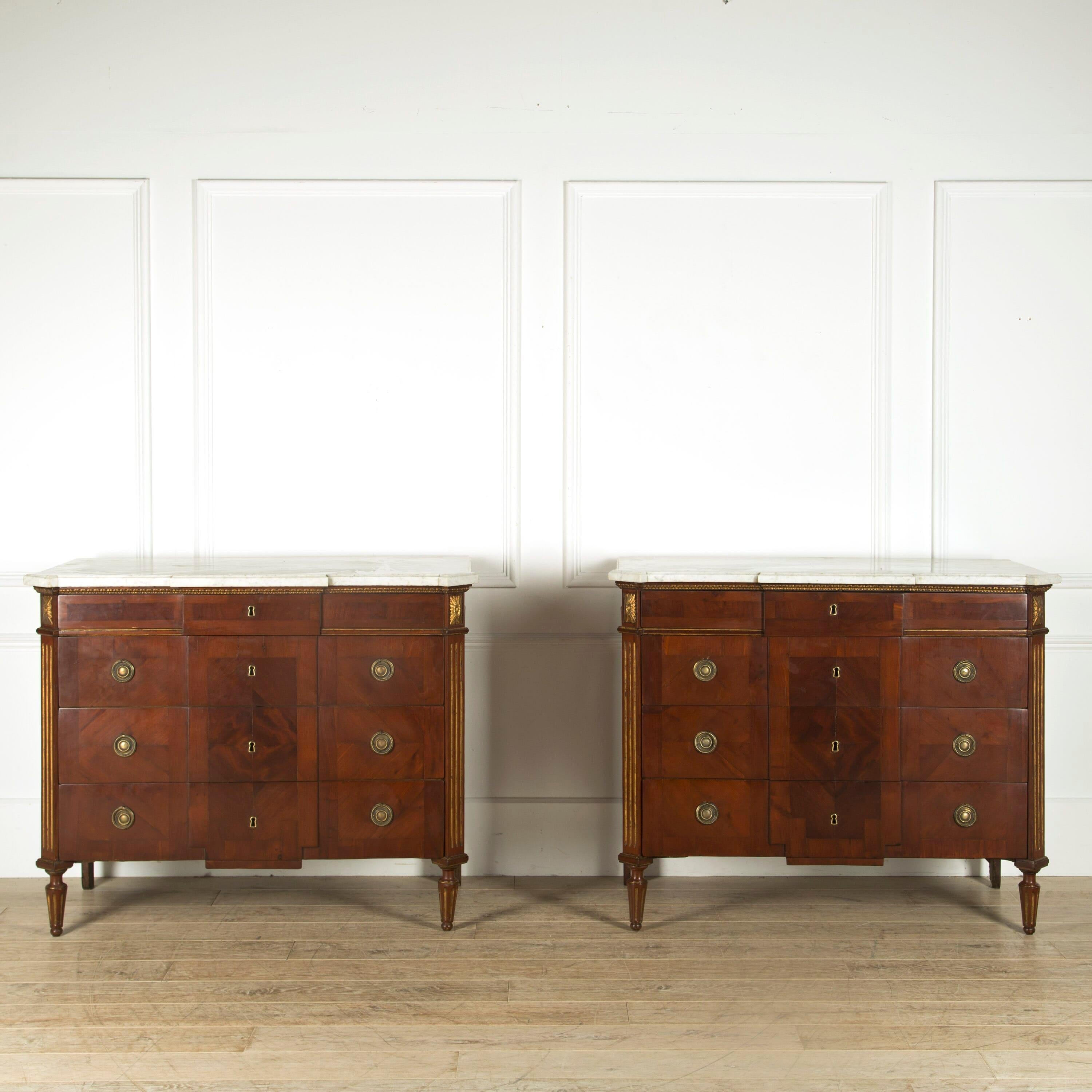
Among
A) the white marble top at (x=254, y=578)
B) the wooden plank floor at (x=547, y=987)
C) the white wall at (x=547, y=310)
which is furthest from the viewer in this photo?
the white wall at (x=547, y=310)

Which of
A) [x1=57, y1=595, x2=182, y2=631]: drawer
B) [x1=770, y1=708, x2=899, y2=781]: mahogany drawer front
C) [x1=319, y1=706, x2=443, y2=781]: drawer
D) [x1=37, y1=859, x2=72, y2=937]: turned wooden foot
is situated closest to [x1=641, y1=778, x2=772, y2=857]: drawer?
[x1=770, y1=708, x2=899, y2=781]: mahogany drawer front

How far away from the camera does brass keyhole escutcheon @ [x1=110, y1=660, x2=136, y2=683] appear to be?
2688 millimetres

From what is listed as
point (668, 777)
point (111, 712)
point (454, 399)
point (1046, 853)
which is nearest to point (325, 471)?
point (454, 399)

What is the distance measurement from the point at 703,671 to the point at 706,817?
16.7 inches

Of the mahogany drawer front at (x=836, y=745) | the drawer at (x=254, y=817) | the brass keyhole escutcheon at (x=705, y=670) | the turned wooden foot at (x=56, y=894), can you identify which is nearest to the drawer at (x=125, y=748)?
the drawer at (x=254, y=817)

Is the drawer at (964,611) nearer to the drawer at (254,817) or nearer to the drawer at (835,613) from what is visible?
the drawer at (835,613)

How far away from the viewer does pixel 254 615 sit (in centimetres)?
268

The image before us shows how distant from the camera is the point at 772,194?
3.22 metres

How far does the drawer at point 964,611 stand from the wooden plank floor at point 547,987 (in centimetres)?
91

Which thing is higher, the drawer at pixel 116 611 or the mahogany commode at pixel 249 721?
the drawer at pixel 116 611

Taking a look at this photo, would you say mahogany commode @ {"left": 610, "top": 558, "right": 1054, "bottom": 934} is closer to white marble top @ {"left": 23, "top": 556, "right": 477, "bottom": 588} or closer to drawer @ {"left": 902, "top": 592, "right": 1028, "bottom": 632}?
drawer @ {"left": 902, "top": 592, "right": 1028, "bottom": 632}

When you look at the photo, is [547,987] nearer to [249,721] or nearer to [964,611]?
[249,721]

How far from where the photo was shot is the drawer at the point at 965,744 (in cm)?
271

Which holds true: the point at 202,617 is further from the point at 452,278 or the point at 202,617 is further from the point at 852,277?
the point at 852,277
